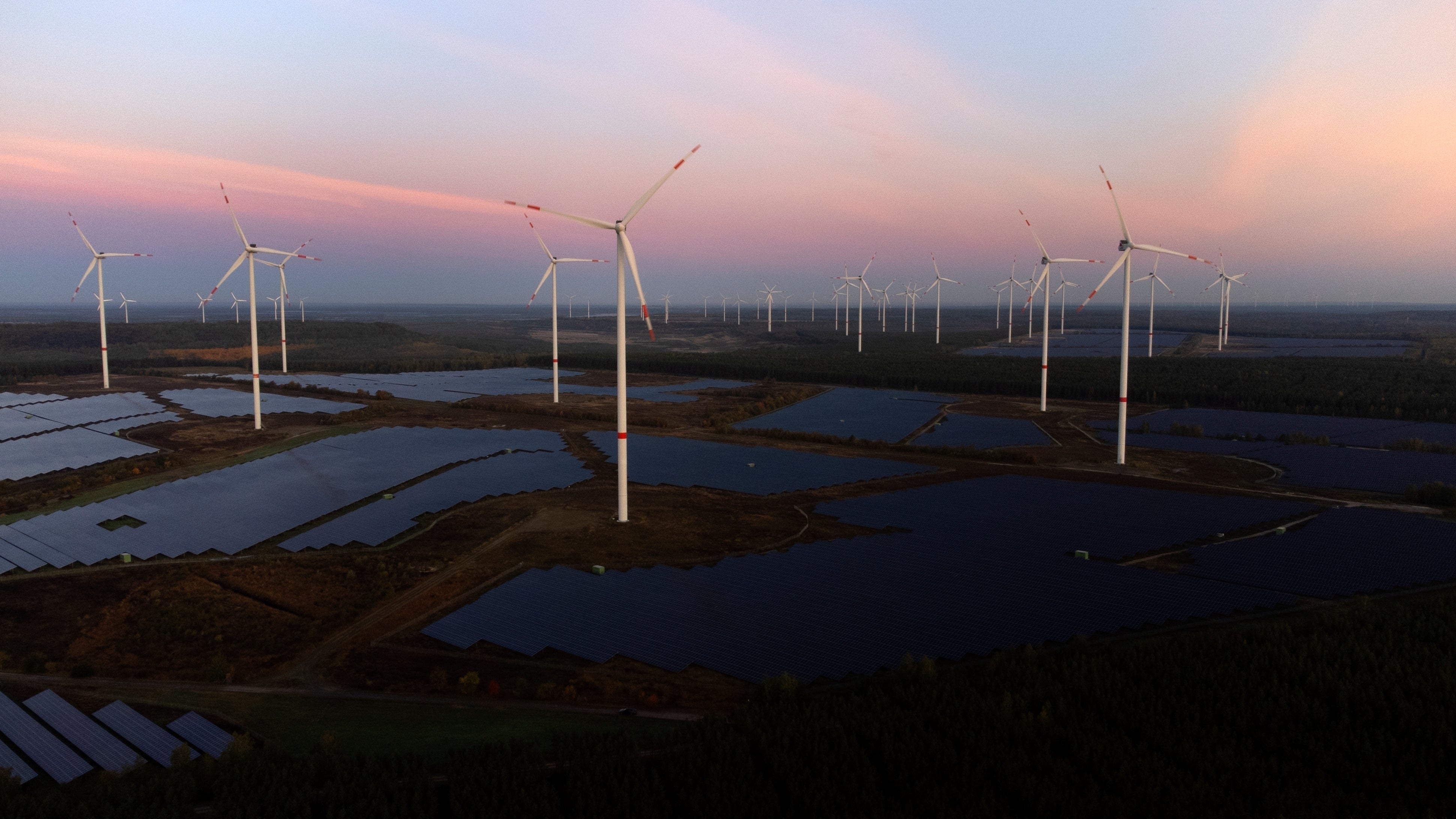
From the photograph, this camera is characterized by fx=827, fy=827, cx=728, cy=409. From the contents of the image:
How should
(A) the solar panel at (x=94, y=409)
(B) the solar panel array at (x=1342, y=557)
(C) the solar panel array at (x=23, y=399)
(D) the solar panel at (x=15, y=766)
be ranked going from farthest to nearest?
(C) the solar panel array at (x=23, y=399) → (A) the solar panel at (x=94, y=409) → (B) the solar panel array at (x=1342, y=557) → (D) the solar panel at (x=15, y=766)

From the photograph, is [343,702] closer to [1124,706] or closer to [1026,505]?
[1124,706]

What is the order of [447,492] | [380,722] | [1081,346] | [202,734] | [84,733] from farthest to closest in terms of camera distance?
[1081,346] < [447,492] < [380,722] < [202,734] < [84,733]

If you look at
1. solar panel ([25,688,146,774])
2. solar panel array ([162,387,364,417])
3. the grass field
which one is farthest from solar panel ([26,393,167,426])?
the grass field

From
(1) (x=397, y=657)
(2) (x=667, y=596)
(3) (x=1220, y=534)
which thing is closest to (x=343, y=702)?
(1) (x=397, y=657)

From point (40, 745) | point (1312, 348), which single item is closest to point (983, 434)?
point (40, 745)

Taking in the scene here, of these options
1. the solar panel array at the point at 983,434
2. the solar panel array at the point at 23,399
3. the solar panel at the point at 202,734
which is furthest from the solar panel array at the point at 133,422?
the solar panel array at the point at 983,434

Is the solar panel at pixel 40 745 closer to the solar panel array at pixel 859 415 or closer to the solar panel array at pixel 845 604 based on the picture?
the solar panel array at pixel 845 604

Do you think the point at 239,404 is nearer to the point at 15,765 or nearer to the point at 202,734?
the point at 202,734
